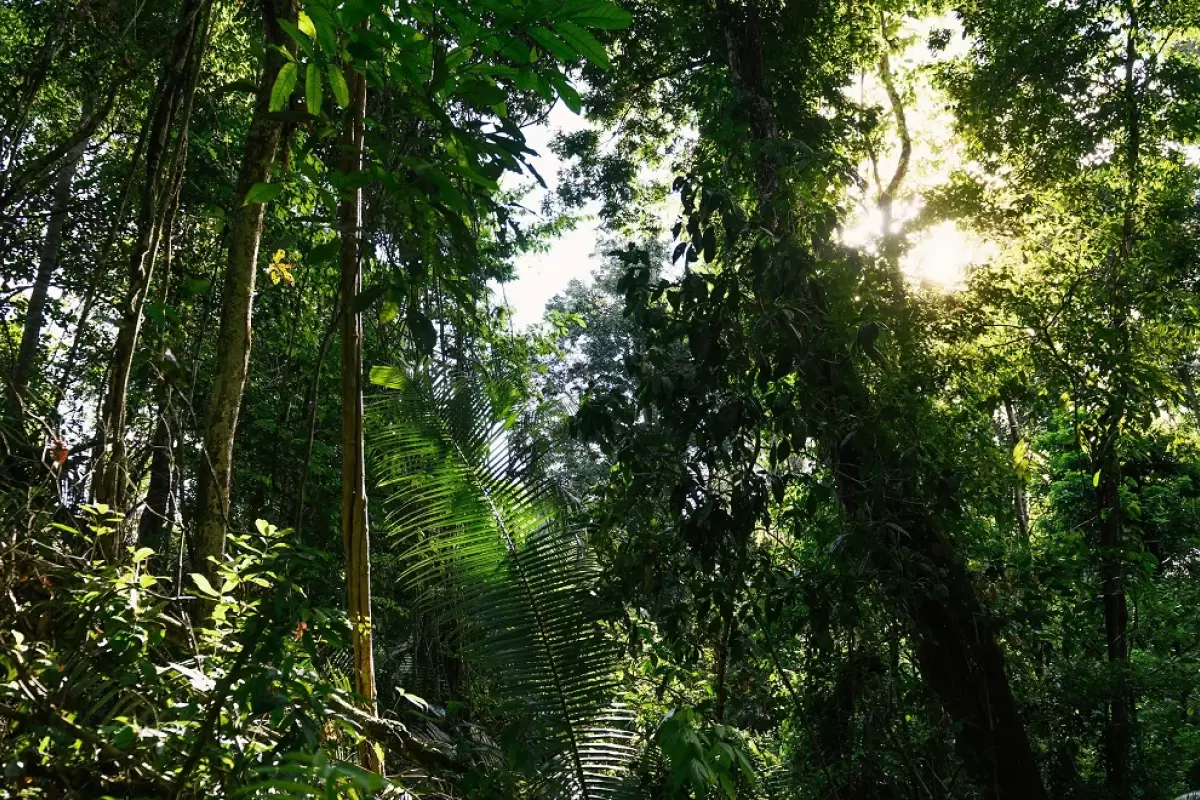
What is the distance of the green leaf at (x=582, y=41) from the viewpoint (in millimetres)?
1170

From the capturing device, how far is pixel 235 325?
208 centimetres

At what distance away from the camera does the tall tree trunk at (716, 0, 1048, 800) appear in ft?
10.9

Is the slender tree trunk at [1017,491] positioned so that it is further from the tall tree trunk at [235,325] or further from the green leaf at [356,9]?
the green leaf at [356,9]

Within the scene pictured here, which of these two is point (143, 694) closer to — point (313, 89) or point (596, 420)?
point (313, 89)

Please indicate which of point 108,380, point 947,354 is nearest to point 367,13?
point 108,380

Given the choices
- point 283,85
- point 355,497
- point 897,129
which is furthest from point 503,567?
point 897,129

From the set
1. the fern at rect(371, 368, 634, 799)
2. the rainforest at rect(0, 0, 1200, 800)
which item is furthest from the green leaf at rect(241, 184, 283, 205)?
the fern at rect(371, 368, 634, 799)

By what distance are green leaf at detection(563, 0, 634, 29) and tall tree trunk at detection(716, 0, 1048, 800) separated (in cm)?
223

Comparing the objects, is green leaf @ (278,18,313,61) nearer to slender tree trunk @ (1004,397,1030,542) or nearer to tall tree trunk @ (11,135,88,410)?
tall tree trunk @ (11,135,88,410)

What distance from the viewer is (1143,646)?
4695 millimetres

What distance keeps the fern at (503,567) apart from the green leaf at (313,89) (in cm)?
134

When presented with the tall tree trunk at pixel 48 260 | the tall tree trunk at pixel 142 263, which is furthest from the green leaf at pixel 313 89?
the tall tree trunk at pixel 48 260

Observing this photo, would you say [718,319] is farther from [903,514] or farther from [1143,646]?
[1143,646]

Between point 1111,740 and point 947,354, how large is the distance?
2.13 meters
